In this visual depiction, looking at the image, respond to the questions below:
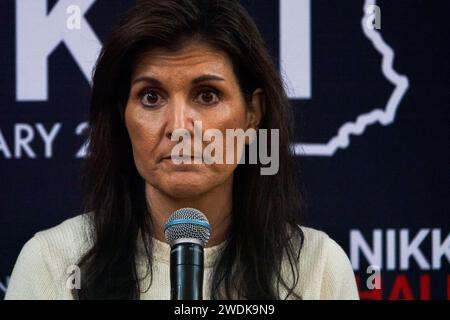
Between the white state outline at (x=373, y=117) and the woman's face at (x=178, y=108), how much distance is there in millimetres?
590

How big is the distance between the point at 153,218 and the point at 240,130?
0.30 metres

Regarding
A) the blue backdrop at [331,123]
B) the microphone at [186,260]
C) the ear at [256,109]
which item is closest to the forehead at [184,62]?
the ear at [256,109]

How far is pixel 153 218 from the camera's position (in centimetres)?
226

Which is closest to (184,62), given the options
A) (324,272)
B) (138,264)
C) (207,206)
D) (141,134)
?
(141,134)

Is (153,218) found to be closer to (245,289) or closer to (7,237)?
(245,289)

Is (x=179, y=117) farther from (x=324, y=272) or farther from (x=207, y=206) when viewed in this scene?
(x=324, y=272)

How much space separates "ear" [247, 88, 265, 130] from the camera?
229cm

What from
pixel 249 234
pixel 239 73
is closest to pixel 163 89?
pixel 239 73

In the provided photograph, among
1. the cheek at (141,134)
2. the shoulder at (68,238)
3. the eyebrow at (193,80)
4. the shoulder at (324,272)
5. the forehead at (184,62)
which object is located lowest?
the shoulder at (324,272)

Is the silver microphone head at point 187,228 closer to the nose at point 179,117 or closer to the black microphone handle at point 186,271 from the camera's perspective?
the black microphone handle at point 186,271

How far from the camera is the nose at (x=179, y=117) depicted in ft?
6.81

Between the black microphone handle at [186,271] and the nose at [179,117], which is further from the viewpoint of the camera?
the nose at [179,117]

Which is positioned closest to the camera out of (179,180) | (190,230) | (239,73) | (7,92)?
(190,230)
